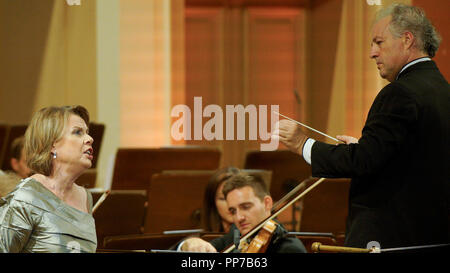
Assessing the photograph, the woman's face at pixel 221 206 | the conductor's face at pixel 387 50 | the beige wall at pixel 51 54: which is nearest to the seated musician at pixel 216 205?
the woman's face at pixel 221 206

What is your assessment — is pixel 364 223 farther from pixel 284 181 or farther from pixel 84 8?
pixel 284 181

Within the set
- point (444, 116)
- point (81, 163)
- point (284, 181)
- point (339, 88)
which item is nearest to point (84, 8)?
point (81, 163)

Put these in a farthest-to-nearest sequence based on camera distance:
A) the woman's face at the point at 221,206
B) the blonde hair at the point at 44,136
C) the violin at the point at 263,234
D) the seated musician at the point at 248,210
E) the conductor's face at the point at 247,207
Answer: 1. the woman's face at the point at 221,206
2. the conductor's face at the point at 247,207
3. the seated musician at the point at 248,210
4. the violin at the point at 263,234
5. the blonde hair at the point at 44,136

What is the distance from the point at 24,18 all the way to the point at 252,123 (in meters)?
0.66

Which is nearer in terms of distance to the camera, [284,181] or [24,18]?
[24,18]

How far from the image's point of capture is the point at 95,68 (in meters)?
1.84

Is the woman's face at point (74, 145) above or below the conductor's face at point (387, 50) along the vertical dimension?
below

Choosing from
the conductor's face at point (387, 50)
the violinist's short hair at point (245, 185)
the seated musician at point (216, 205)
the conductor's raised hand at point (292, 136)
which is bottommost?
the seated musician at point (216, 205)

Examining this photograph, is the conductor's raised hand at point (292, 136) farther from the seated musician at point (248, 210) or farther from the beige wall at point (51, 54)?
the beige wall at point (51, 54)

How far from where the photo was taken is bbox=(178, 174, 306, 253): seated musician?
1261mm

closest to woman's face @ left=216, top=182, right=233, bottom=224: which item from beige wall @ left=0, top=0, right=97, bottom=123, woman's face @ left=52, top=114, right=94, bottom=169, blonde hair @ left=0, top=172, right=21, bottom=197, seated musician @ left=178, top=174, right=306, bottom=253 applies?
seated musician @ left=178, top=174, right=306, bottom=253

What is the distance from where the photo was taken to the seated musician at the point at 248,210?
1261 mm

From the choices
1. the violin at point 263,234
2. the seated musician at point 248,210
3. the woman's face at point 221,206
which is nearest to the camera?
the violin at point 263,234

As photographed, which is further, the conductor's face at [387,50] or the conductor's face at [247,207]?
the conductor's face at [247,207]
